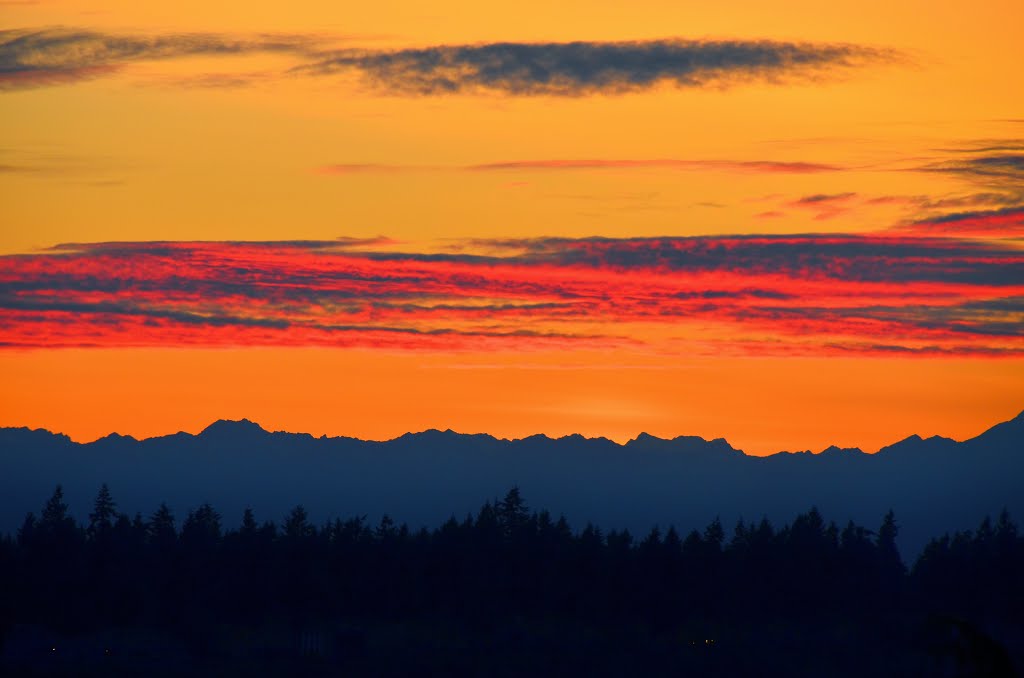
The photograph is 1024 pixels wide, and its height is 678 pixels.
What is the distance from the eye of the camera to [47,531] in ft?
534

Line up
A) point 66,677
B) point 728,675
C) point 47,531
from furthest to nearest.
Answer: point 47,531 < point 728,675 < point 66,677

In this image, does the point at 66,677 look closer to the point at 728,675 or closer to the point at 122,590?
the point at 122,590

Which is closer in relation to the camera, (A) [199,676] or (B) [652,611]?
(A) [199,676]

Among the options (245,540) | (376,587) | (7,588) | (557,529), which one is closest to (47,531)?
(7,588)

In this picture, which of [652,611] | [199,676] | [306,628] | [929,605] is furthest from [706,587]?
[199,676]

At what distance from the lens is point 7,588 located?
15512 cm

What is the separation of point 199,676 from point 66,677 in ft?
40.0

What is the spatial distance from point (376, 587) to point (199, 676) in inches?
777

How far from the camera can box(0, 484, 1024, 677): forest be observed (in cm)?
14975

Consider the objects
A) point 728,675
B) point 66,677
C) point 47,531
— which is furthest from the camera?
point 47,531

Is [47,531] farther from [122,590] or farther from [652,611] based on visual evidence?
[652,611]

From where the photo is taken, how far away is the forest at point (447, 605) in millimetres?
149750

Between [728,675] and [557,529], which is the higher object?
[557,529]

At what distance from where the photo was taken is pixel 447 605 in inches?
6132
